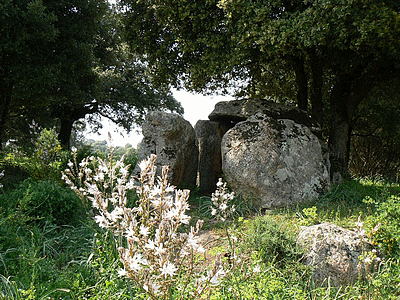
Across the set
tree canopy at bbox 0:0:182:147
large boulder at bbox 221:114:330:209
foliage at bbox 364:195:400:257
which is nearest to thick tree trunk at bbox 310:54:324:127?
large boulder at bbox 221:114:330:209

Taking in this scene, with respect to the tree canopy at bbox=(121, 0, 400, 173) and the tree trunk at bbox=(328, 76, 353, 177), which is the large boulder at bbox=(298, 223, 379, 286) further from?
the tree trunk at bbox=(328, 76, 353, 177)

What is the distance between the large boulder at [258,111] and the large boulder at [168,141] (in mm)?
1237

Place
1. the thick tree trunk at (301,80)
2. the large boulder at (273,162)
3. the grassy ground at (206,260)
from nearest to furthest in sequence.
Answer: the grassy ground at (206,260), the large boulder at (273,162), the thick tree trunk at (301,80)

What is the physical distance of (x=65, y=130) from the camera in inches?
733

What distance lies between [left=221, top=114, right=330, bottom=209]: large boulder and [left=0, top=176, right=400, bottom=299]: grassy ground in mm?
763

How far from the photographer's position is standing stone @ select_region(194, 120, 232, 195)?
8.55m

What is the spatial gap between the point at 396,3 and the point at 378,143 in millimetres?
12746

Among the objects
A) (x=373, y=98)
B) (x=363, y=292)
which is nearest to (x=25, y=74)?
(x=363, y=292)

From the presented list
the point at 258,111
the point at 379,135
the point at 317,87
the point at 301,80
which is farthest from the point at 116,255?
the point at 379,135

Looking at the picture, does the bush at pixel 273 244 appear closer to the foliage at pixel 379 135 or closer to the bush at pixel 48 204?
the bush at pixel 48 204

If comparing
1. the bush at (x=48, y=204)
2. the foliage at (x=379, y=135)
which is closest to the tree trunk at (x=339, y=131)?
the foliage at (x=379, y=135)

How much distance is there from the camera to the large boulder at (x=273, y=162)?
6.54 metres

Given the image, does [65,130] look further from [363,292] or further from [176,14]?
[363,292]

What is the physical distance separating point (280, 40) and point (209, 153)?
3.28 meters
